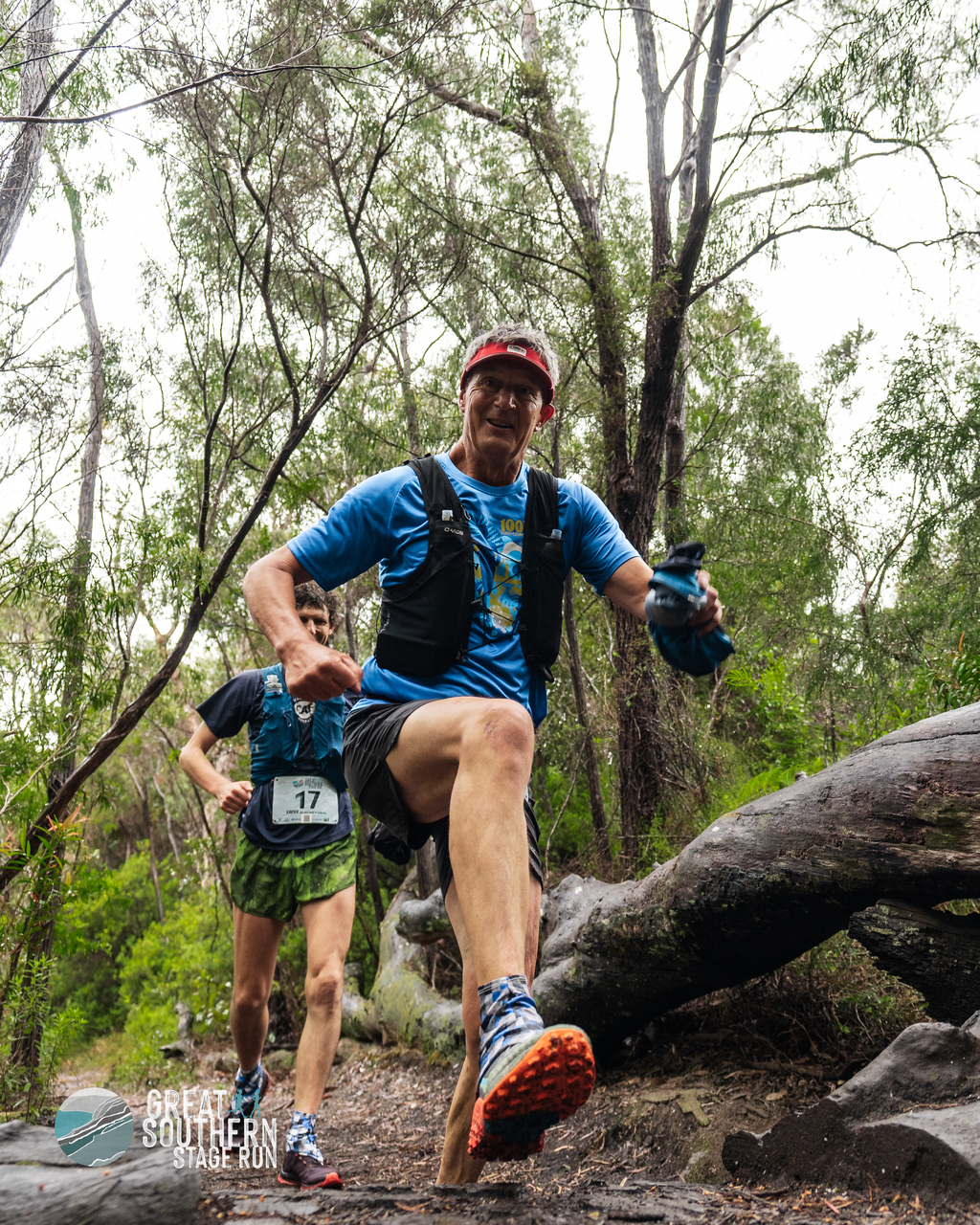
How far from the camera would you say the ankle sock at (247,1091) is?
3834 millimetres

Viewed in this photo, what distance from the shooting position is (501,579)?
8.65 ft

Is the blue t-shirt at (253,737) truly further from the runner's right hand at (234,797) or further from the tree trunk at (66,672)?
the tree trunk at (66,672)

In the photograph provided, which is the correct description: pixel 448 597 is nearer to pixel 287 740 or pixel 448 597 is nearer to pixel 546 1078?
pixel 546 1078

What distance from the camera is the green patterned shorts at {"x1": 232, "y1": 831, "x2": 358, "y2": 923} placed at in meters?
3.75

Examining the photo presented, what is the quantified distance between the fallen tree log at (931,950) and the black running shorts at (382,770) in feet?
4.11

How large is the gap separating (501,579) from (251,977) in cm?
241

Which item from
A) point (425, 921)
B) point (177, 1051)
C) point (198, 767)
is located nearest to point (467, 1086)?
point (198, 767)

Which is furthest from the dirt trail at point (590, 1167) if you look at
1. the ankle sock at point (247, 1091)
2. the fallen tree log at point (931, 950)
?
the fallen tree log at point (931, 950)

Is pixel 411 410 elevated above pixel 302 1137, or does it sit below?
above

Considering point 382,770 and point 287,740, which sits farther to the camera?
point 287,740

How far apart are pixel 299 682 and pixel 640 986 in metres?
2.46

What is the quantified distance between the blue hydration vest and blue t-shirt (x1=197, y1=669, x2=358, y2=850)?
0.03m

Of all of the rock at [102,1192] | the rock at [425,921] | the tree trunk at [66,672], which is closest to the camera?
the rock at [102,1192]

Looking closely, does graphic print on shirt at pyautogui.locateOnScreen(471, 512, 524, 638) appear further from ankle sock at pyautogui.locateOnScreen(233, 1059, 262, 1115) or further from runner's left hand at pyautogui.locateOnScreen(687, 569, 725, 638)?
ankle sock at pyautogui.locateOnScreen(233, 1059, 262, 1115)
